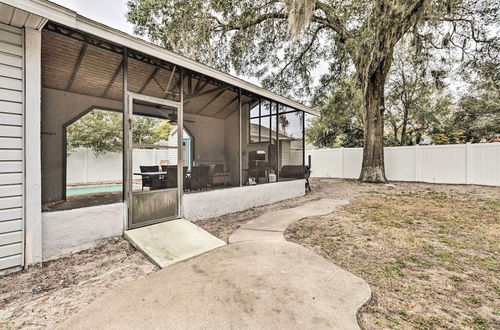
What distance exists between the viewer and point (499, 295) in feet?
6.04

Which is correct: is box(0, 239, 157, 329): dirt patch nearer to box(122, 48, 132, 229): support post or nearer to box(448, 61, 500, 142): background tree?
box(122, 48, 132, 229): support post

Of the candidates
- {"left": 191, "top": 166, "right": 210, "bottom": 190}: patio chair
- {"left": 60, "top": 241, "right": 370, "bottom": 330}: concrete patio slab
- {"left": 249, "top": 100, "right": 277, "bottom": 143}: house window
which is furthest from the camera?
{"left": 249, "top": 100, "right": 277, "bottom": 143}: house window

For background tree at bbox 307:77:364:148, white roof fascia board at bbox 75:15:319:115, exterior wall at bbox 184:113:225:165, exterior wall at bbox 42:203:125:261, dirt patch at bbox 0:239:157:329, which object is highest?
background tree at bbox 307:77:364:148

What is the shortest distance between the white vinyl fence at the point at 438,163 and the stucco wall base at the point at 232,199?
6.26 m

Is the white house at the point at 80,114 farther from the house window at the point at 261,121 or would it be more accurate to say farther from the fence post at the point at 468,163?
the fence post at the point at 468,163

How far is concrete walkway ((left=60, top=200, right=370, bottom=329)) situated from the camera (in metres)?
1.55

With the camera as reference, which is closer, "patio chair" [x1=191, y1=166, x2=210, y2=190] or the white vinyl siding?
the white vinyl siding

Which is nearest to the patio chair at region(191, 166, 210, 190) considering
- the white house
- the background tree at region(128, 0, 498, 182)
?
the white house

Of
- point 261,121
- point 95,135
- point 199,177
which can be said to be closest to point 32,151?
point 199,177

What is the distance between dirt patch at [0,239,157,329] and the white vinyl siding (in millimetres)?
344

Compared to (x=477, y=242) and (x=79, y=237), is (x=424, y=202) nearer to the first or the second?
(x=477, y=242)

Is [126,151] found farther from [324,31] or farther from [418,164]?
[418,164]

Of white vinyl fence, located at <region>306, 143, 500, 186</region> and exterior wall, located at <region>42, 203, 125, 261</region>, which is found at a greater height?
white vinyl fence, located at <region>306, 143, 500, 186</region>

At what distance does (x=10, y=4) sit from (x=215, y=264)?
3.18 meters
